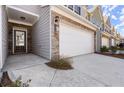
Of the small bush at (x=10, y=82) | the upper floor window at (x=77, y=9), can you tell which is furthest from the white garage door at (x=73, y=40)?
the small bush at (x=10, y=82)

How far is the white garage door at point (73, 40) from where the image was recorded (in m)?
6.96

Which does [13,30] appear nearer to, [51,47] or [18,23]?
[18,23]

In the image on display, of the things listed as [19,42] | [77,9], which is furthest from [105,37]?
[19,42]

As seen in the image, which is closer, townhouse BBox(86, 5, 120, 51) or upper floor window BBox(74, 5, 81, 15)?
upper floor window BBox(74, 5, 81, 15)

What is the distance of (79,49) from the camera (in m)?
9.04

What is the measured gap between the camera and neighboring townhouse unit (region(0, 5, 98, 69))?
5.88m

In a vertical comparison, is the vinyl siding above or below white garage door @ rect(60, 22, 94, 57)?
above

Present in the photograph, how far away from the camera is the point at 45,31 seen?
21.0ft

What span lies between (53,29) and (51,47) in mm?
1146

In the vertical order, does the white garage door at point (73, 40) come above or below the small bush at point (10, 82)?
above

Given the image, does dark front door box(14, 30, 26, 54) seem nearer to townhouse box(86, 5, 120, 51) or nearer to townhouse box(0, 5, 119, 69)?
townhouse box(0, 5, 119, 69)

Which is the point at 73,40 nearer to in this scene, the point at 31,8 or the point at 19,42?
the point at 31,8

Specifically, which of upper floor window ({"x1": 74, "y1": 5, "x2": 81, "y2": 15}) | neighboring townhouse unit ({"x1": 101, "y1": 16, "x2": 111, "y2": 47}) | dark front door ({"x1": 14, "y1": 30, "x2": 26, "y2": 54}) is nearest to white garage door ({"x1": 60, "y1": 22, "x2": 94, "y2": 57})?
upper floor window ({"x1": 74, "y1": 5, "x2": 81, "y2": 15})

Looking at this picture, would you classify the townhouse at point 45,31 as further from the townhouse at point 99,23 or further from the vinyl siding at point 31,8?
the townhouse at point 99,23
